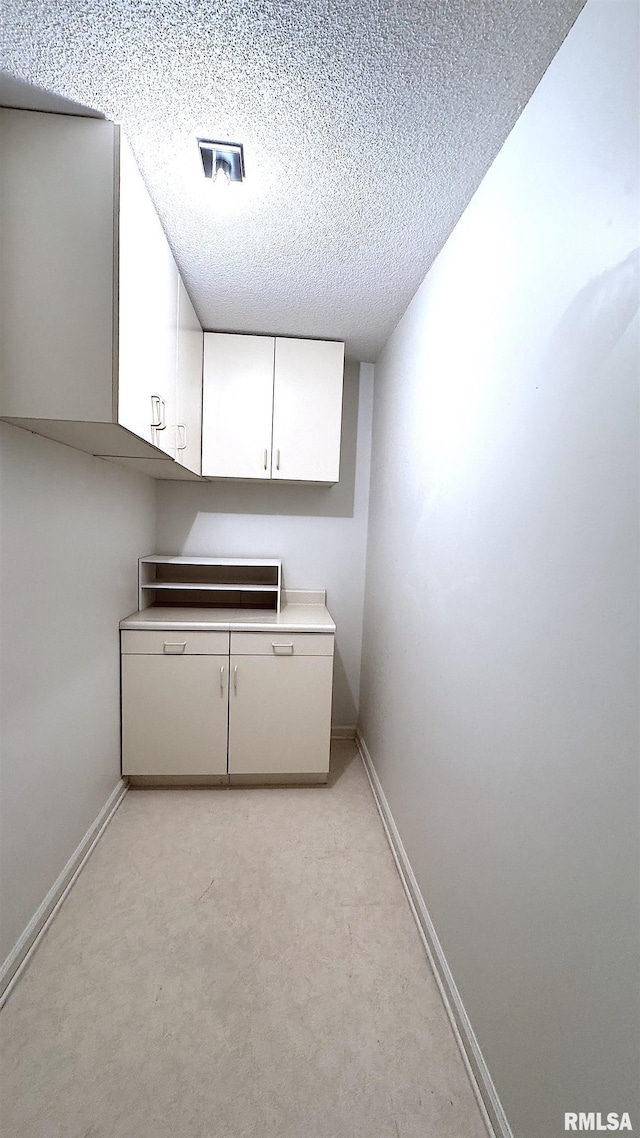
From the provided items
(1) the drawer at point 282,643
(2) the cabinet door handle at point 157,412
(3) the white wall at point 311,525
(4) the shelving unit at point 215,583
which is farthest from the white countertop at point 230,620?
(2) the cabinet door handle at point 157,412

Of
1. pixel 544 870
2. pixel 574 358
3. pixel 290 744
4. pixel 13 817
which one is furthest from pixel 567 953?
pixel 290 744

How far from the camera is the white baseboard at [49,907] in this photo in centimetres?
135

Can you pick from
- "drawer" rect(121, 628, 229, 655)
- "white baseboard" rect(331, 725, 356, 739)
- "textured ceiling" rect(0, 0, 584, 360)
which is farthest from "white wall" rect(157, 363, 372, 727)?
"textured ceiling" rect(0, 0, 584, 360)

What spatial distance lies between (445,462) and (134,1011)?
185cm

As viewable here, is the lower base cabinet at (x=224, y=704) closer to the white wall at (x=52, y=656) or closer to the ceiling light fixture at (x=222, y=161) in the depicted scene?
the white wall at (x=52, y=656)

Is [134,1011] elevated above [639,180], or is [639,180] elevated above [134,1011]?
[639,180]

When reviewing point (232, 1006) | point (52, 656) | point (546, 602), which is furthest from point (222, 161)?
point (232, 1006)

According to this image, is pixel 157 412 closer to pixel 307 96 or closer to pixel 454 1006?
pixel 307 96

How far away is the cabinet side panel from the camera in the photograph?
1.15 meters

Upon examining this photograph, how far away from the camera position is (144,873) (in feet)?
5.86

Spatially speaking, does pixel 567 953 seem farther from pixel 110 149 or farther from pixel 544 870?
pixel 110 149

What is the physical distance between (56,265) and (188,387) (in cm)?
93

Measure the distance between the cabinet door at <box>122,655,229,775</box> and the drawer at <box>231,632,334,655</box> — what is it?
0.12m

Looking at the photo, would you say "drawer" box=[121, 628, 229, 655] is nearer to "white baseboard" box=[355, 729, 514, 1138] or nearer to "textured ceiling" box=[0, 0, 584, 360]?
"white baseboard" box=[355, 729, 514, 1138]
